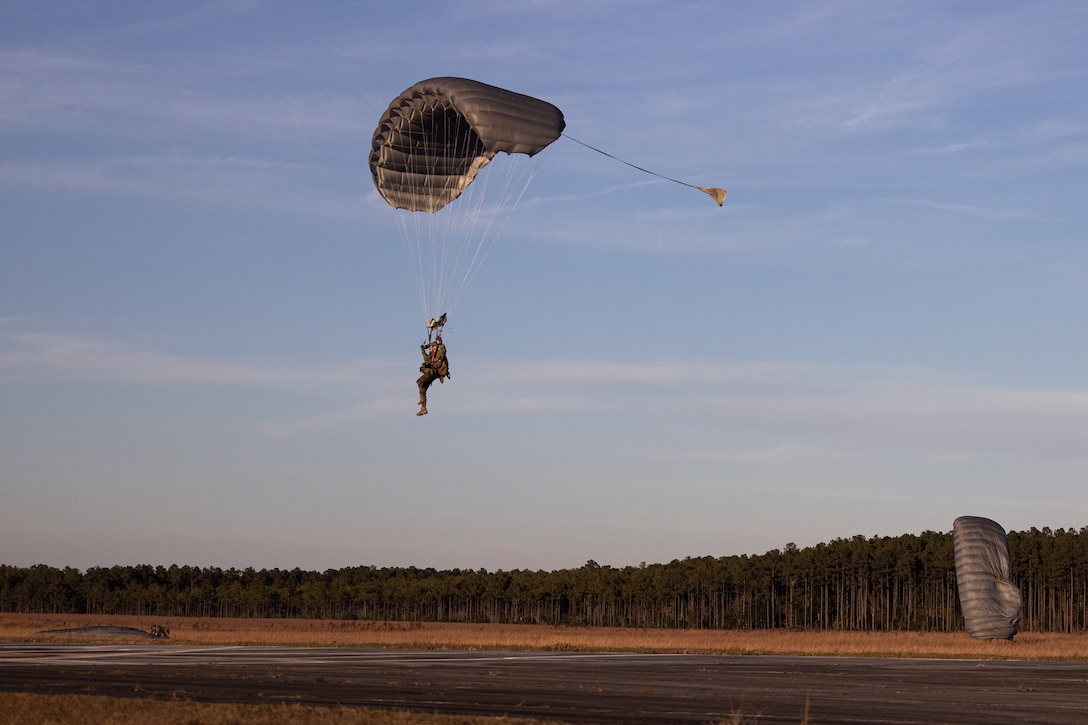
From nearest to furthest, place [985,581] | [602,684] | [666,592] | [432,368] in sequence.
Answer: [602,684] → [432,368] → [985,581] → [666,592]

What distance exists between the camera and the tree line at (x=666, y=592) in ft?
346

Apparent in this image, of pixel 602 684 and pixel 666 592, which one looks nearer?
pixel 602 684

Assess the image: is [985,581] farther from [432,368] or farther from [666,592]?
[666,592]

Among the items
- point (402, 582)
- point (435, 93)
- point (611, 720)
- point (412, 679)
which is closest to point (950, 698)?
point (611, 720)

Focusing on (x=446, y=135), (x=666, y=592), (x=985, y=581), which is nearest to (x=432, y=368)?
(x=446, y=135)

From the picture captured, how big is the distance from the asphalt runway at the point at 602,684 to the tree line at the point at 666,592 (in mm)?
76396

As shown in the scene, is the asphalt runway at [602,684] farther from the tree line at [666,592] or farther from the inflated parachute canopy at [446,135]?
the tree line at [666,592]

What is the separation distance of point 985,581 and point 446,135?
26336 mm

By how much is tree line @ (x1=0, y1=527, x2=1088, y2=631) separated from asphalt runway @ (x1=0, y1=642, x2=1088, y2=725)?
76396 mm

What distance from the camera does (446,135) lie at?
28.9 metres

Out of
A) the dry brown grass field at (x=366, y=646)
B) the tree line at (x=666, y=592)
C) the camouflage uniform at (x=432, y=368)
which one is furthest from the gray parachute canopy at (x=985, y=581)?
the tree line at (x=666, y=592)

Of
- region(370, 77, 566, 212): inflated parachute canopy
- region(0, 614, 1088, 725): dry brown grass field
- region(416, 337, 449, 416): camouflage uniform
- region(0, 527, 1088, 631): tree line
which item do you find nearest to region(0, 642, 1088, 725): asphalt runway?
region(0, 614, 1088, 725): dry brown grass field

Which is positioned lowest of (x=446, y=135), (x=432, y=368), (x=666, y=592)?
(x=666, y=592)

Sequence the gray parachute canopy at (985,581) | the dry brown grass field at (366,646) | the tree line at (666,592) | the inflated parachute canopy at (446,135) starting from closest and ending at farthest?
the dry brown grass field at (366,646)
the inflated parachute canopy at (446,135)
the gray parachute canopy at (985,581)
the tree line at (666,592)
